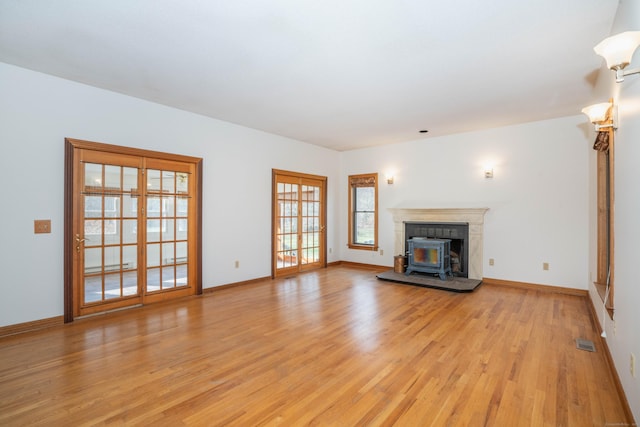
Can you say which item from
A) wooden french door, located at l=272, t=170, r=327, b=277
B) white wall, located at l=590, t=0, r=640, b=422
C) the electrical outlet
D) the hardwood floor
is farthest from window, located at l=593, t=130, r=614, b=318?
the electrical outlet

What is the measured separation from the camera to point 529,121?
5180 mm

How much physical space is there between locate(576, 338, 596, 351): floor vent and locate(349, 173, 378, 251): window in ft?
13.7

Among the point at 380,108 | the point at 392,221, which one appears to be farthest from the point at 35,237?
the point at 392,221

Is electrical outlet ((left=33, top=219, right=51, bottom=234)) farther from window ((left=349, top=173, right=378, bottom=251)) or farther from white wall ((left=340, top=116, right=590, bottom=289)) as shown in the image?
white wall ((left=340, top=116, right=590, bottom=289))

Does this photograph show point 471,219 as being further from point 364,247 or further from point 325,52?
point 325,52

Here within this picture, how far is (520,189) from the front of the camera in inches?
210

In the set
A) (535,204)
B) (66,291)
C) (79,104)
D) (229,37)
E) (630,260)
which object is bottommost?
(66,291)

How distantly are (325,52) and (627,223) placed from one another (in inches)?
107

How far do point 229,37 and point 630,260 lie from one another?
11.1 ft

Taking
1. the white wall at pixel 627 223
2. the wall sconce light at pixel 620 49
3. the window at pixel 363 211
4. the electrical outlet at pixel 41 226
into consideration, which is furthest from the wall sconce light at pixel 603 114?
the electrical outlet at pixel 41 226

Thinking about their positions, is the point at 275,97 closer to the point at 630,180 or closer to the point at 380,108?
the point at 380,108

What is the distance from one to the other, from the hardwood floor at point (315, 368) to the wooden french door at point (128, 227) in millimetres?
354

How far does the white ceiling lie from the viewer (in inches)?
94.1

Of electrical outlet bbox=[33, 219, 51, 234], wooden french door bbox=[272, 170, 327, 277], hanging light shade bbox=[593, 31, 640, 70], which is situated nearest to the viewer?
hanging light shade bbox=[593, 31, 640, 70]
